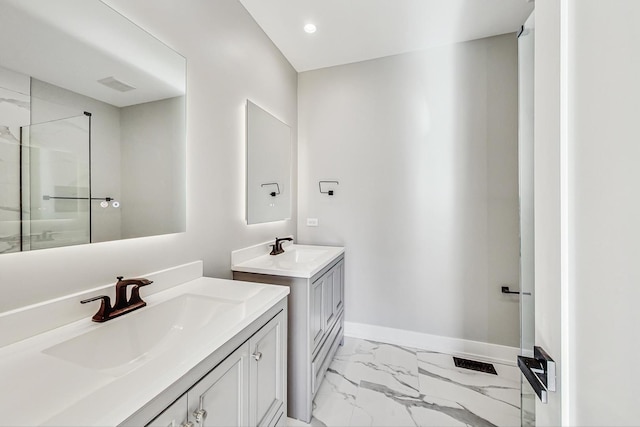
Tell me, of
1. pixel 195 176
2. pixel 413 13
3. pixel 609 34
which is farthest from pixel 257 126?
pixel 609 34

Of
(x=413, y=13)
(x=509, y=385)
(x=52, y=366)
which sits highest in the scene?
(x=413, y=13)

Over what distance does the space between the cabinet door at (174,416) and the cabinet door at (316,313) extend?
951mm

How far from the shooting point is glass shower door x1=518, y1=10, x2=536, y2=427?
83cm

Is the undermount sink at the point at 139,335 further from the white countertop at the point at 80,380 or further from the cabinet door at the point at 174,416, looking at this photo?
the cabinet door at the point at 174,416

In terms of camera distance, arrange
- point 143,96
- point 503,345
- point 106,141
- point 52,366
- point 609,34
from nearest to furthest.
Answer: point 609,34 < point 52,366 < point 106,141 < point 143,96 < point 503,345

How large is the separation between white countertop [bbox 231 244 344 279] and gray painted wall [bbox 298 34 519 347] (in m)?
0.39

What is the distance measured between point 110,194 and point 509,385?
278cm

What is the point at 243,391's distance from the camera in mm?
982

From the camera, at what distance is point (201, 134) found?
150 cm

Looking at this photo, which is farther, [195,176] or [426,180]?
[426,180]

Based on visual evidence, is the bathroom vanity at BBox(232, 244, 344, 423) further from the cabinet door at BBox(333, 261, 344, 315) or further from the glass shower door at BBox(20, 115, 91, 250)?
the glass shower door at BBox(20, 115, 91, 250)

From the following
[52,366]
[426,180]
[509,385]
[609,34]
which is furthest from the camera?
[426,180]

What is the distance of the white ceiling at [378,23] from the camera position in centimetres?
185

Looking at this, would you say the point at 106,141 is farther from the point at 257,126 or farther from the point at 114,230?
the point at 257,126
